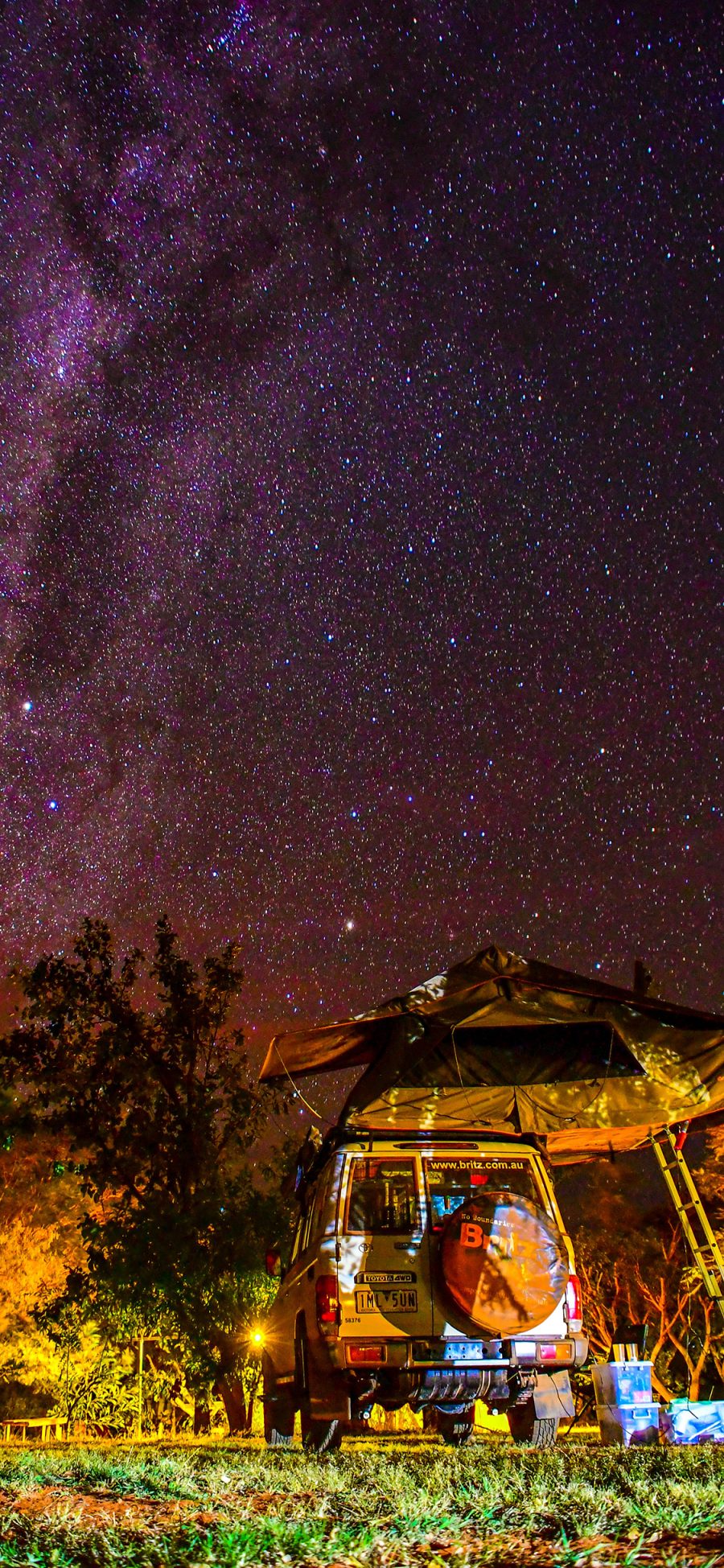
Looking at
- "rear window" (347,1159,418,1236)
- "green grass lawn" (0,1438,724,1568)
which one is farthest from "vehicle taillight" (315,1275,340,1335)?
"green grass lawn" (0,1438,724,1568)

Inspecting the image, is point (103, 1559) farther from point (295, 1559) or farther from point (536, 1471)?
point (536, 1471)

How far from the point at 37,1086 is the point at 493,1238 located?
998cm

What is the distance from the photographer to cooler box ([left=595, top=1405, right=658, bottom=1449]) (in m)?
7.68

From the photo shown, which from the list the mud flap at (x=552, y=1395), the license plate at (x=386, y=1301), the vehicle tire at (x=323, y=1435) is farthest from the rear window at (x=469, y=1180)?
the vehicle tire at (x=323, y=1435)

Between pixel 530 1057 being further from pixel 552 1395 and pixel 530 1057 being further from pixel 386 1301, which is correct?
pixel 386 1301

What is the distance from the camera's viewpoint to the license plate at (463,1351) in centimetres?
715

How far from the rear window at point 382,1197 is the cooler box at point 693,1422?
91.5 inches

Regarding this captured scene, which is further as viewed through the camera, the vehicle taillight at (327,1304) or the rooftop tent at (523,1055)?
the rooftop tent at (523,1055)

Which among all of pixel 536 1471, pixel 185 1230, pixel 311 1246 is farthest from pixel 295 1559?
pixel 185 1230

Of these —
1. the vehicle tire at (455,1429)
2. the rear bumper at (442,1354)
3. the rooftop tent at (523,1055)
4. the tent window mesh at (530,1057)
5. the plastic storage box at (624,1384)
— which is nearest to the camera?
the rear bumper at (442,1354)

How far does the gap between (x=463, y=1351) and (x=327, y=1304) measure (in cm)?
89

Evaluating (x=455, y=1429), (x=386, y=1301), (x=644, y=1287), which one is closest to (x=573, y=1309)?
(x=386, y=1301)

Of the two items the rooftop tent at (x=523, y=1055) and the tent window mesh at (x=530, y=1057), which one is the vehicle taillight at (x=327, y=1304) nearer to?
the rooftop tent at (x=523, y=1055)

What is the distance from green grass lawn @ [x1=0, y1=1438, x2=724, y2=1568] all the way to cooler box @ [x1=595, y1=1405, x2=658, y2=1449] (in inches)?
65.5
